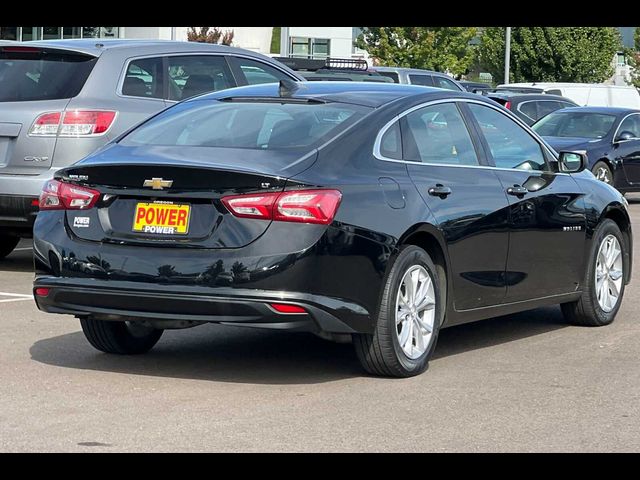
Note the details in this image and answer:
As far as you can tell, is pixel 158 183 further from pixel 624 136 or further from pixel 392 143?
pixel 624 136

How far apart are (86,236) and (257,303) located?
39.9 inches

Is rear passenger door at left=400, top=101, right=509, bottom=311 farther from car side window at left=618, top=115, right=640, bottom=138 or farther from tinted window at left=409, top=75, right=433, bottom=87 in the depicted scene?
tinted window at left=409, top=75, right=433, bottom=87

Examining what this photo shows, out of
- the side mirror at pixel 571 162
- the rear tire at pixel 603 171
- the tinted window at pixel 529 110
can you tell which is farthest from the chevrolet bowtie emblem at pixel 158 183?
the tinted window at pixel 529 110

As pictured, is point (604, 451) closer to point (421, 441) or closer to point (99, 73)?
point (421, 441)

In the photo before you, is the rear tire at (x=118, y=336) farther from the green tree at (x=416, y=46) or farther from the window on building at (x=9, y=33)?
the green tree at (x=416, y=46)

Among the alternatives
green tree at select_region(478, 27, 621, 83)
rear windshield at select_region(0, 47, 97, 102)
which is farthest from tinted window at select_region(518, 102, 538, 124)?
green tree at select_region(478, 27, 621, 83)

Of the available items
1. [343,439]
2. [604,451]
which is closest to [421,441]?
[343,439]

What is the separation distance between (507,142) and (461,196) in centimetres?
98

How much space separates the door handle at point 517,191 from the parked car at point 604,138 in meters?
12.7

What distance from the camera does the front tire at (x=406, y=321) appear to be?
7.11 metres

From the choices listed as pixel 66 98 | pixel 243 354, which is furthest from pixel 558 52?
pixel 243 354

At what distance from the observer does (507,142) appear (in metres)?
8.62

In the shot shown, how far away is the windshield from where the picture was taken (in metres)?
22.2

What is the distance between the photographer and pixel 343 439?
5.89 meters
